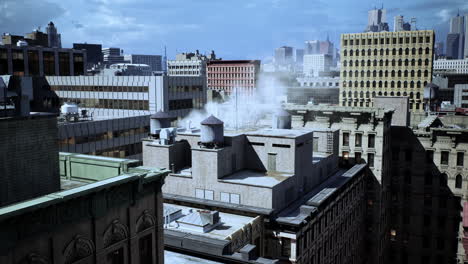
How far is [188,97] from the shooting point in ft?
287

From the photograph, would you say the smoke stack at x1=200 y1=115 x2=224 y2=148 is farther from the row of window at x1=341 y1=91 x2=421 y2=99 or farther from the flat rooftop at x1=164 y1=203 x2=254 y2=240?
the row of window at x1=341 y1=91 x2=421 y2=99

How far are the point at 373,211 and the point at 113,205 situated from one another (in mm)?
54909

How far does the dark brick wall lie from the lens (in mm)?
15445

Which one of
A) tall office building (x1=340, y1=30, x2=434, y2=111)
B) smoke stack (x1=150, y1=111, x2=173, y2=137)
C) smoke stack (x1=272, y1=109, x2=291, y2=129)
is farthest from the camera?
tall office building (x1=340, y1=30, x2=434, y2=111)

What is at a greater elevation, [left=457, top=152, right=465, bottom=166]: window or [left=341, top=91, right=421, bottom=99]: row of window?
[left=341, top=91, right=421, bottom=99]: row of window

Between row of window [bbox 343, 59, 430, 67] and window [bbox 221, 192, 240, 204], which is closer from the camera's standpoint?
window [bbox 221, 192, 240, 204]

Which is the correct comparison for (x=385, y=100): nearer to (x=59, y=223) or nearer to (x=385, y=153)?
(x=385, y=153)

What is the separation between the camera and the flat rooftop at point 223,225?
3438cm

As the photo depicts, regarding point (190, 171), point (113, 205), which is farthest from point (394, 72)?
point (113, 205)

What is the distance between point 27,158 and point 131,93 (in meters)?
66.2

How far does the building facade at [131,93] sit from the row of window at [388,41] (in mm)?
64159

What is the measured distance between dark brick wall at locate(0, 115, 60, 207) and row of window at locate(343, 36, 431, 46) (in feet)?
419

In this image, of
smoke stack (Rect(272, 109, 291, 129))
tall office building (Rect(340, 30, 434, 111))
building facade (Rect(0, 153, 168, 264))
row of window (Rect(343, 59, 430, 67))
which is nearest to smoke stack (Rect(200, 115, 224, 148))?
smoke stack (Rect(272, 109, 291, 129))

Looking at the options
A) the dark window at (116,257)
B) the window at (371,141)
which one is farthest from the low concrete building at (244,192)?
the window at (371,141)
